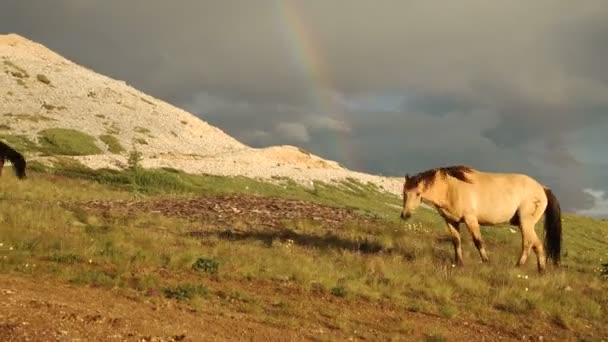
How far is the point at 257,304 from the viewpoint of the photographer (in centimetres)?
1105

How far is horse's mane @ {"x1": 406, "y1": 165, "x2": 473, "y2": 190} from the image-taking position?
666 inches

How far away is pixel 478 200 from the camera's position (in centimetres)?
1722

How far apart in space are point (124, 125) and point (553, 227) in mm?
53834

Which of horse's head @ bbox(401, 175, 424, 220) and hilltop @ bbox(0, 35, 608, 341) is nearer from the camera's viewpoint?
hilltop @ bbox(0, 35, 608, 341)

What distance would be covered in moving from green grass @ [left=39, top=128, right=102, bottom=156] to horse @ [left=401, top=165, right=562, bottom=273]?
124ft

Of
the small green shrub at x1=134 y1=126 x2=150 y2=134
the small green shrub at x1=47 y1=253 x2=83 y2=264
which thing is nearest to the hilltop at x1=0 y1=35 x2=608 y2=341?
the small green shrub at x1=47 y1=253 x2=83 y2=264

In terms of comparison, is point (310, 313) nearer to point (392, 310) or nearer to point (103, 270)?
point (392, 310)

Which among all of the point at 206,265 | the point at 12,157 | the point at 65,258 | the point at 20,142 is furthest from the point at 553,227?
the point at 20,142

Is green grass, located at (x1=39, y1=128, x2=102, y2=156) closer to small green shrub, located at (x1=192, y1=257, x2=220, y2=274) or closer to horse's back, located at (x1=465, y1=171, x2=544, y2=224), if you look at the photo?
small green shrub, located at (x1=192, y1=257, x2=220, y2=274)

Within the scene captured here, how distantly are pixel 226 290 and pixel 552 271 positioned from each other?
10.3 m

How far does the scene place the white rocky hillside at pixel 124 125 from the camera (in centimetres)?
5147

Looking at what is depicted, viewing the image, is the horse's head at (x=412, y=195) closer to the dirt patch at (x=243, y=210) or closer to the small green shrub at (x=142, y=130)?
the dirt patch at (x=243, y=210)

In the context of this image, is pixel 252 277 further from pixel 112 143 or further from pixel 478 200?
pixel 112 143

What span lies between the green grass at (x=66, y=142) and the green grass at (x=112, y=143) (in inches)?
55.8
